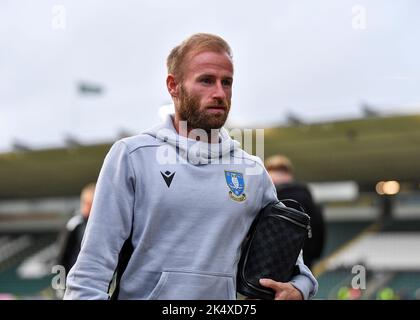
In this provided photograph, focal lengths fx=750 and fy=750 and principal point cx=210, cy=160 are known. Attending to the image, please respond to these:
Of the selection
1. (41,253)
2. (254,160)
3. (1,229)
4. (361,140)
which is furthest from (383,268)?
(254,160)

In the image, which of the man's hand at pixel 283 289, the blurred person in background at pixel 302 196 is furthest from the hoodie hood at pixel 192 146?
the blurred person in background at pixel 302 196

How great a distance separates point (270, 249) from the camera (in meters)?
1.97

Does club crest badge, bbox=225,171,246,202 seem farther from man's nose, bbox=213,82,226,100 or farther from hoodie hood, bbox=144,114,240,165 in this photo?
man's nose, bbox=213,82,226,100

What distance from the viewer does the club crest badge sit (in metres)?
1.92

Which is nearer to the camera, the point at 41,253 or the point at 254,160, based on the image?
the point at 254,160

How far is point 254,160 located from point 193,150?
0.22 m

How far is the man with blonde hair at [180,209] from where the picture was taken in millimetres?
1848

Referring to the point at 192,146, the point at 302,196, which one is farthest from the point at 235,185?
the point at 302,196

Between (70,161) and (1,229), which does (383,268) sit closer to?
(70,161)

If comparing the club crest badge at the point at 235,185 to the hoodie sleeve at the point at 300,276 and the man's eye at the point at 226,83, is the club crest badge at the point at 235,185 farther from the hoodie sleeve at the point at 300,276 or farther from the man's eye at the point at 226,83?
the man's eye at the point at 226,83

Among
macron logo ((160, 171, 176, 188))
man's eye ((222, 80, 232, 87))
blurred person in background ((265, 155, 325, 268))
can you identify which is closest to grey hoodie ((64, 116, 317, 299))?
macron logo ((160, 171, 176, 188))

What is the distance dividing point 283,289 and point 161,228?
0.35 metres

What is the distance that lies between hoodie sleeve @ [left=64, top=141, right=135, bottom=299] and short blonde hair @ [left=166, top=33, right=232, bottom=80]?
0.84 feet
